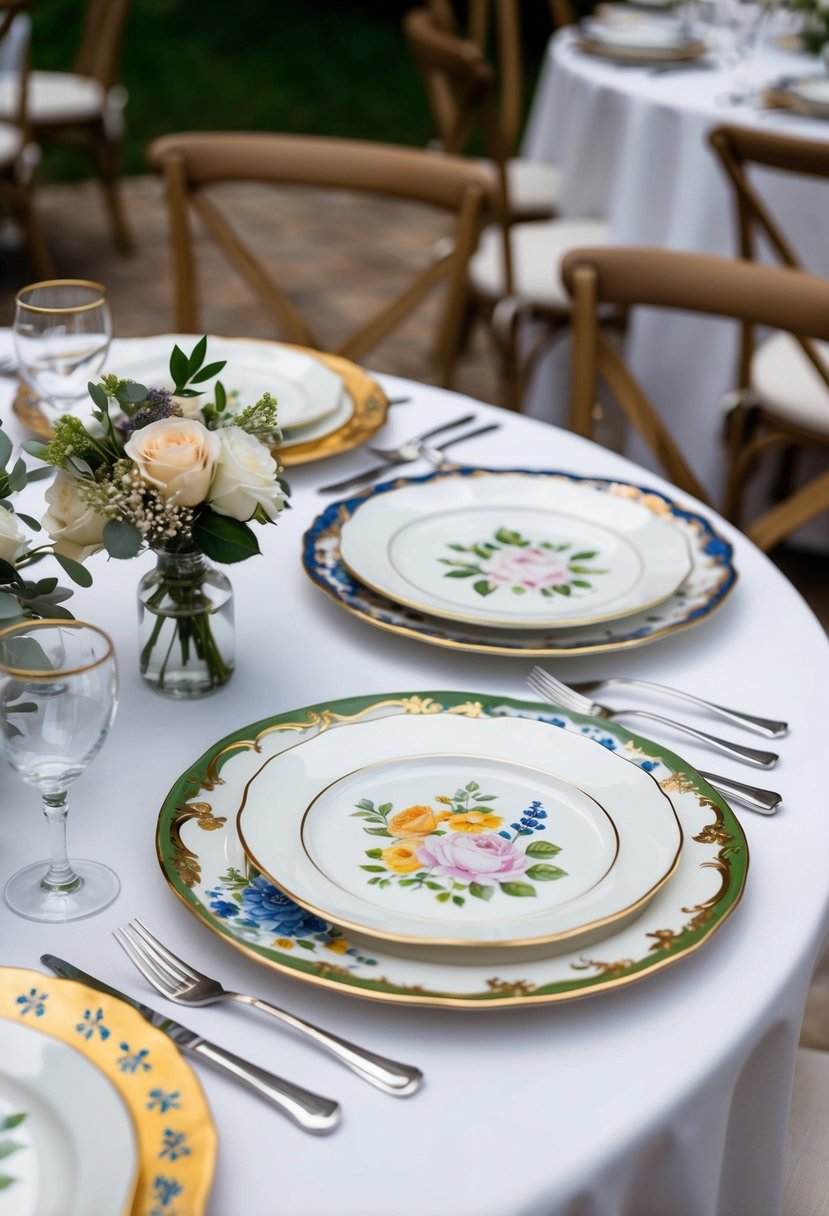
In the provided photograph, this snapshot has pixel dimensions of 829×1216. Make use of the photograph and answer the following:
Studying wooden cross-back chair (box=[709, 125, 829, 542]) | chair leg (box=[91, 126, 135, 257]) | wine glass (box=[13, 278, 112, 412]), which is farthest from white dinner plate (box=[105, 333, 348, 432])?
chair leg (box=[91, 126, 135, 257])

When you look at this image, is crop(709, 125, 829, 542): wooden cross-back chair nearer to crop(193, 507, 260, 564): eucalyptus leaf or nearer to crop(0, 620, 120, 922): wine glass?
crop(193, 507, 260, 564): eucalyptus leaf

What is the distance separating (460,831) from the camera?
2.53 feet

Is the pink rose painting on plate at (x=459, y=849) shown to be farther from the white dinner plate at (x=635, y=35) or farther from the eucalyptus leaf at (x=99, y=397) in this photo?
the white dinner plate at (x=635, y=35)

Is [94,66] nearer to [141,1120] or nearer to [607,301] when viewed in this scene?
[607,301]

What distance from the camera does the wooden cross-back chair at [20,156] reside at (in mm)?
3744

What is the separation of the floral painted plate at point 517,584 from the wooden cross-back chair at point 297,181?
836mm

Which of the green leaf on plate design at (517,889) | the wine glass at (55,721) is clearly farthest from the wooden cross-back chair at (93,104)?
the green leaf on plate design at (517,889)

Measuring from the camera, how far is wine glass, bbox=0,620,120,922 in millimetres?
662

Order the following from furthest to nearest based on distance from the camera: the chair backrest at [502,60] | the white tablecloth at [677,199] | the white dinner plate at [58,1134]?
the chair backrest at [502,60]
the white tablecloth at [677,199]
the white dinner plate at [58,1134]

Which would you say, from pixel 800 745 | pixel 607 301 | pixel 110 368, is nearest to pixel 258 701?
pixel 800 745

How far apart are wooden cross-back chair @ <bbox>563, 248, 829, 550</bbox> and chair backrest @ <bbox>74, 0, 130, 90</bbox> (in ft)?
10.5

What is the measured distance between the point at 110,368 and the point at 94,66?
355 centimetres

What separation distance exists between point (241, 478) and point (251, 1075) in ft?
1.18

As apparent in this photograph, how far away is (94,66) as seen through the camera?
14.8ft
